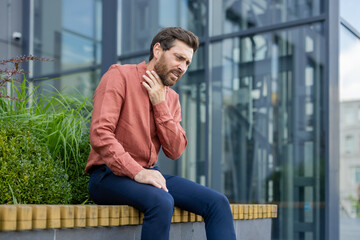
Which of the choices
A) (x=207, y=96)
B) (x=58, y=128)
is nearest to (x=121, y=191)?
(x=58, y=128)

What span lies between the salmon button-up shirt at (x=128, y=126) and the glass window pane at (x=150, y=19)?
4.21 m

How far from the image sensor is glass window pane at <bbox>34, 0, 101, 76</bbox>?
8305 mm

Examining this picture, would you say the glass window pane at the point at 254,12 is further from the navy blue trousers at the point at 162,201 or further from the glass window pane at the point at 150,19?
the navy blue trousers at the point at 162,201

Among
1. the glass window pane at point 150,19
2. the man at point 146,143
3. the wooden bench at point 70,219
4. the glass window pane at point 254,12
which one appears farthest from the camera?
the glass window pane at point 150,19

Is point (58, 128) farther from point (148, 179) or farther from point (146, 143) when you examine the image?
point (148, 179)

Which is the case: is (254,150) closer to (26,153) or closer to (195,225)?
(195,225)

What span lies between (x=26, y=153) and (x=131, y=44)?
499 cm

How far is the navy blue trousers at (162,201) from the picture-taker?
88.5 inches

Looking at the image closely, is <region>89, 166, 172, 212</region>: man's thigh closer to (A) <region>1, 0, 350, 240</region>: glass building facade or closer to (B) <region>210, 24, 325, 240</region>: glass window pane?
(A) <region>1, 0, 350, 240</region>: glass building facade

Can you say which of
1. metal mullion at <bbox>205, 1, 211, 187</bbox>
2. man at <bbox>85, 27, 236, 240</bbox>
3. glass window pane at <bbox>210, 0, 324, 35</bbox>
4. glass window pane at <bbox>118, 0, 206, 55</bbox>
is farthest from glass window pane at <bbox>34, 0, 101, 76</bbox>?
man at <bbox>85, 27, 236, 240</bbox>

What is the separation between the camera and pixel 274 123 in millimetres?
6000

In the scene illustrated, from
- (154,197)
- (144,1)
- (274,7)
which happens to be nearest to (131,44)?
(144,1)

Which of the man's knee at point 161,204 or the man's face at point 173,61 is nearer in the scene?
the man's knee at point 161,204

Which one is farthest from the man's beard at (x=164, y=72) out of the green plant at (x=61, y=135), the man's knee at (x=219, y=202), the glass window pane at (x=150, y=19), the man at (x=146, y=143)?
the glass window pane at (x=150, y=19)
